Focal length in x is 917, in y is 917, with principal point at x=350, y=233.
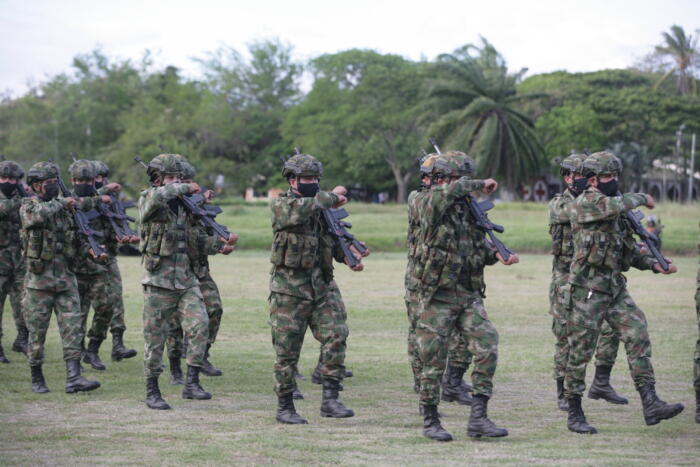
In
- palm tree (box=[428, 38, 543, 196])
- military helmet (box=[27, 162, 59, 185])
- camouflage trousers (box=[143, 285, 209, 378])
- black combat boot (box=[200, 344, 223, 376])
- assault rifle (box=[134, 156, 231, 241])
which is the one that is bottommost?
black combat boot (box=[200, 344, 223, 376])

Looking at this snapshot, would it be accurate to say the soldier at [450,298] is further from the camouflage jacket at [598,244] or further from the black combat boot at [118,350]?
the black combat boot at [118,350]

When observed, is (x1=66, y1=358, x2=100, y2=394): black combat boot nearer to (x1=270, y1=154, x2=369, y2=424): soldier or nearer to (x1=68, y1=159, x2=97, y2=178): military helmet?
(x1=68, y1=159, x2=97, y2=178): military helmet

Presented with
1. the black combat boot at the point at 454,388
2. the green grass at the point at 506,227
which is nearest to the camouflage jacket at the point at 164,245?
the black combat boot at the point at 454,388

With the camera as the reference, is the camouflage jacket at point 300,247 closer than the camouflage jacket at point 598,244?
No

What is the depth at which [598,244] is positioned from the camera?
805 cm

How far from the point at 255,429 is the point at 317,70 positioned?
64.5m

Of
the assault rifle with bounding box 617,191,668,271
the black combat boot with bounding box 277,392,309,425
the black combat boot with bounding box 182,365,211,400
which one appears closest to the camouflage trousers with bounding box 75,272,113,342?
the black combat boot with bounding box 182,365,211,400

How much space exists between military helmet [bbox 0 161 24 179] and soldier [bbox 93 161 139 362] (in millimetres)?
889

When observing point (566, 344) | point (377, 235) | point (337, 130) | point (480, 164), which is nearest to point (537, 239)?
point (377, 235)

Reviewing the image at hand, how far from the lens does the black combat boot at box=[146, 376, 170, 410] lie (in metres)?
8.88

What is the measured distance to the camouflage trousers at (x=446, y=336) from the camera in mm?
7648

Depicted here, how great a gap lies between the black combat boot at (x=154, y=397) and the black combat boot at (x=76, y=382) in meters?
0.87

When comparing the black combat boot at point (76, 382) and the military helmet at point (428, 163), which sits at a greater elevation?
the military helmet at point (428, 163)

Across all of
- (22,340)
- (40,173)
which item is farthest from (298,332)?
(22,340)
